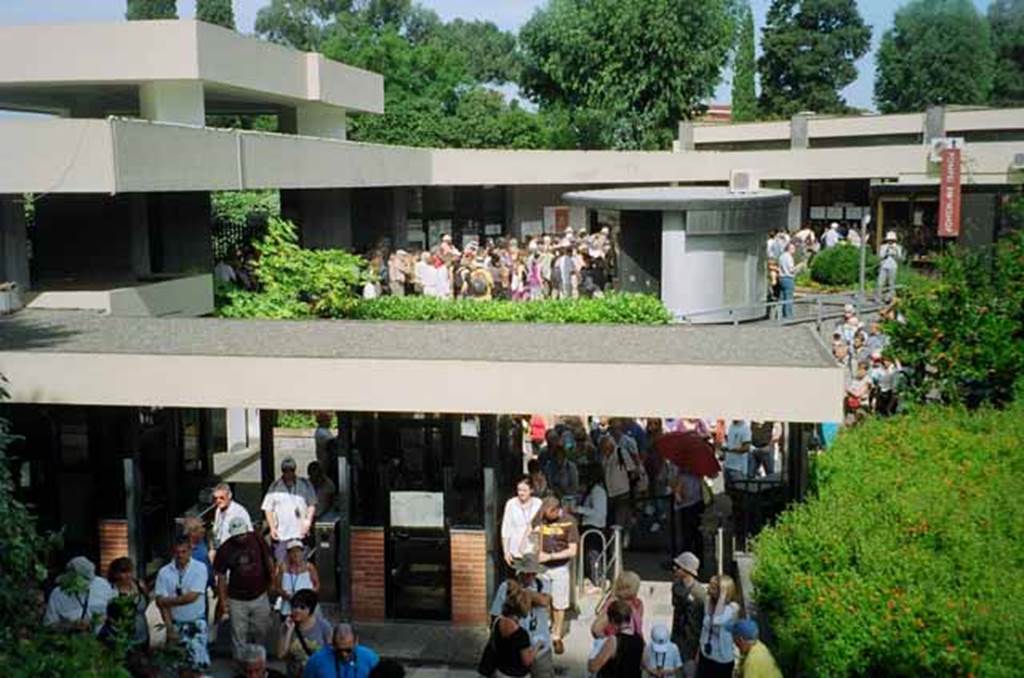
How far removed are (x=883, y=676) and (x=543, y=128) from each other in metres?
56.3

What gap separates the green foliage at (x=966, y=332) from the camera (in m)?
15.4

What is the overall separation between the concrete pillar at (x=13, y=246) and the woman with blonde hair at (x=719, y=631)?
11.7 m

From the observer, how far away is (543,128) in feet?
207

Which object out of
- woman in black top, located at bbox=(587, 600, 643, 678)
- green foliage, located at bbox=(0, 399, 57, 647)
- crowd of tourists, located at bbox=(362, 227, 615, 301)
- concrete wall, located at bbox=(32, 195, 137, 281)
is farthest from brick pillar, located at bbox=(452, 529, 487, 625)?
crowd of tourists, located at bbox=(362, 227, 615, 301)

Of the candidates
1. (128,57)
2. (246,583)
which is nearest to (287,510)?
(246,583)

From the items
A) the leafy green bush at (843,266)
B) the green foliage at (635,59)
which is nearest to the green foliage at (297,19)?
the green foliage at (635,59)

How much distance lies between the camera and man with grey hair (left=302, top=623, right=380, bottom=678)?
9.33m

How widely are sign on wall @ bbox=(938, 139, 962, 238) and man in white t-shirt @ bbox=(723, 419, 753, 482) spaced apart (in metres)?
17.4

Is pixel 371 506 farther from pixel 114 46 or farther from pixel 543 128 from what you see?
pixel 543 128

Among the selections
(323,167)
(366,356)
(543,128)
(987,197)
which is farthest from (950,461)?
(543,128)

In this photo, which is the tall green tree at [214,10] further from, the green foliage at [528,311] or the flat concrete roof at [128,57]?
the green foliage at [528,311]

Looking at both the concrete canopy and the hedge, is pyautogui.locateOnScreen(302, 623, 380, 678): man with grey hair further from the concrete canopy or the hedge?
the concrete canopy

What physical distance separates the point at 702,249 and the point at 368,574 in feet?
39.7

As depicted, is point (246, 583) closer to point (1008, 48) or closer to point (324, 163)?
point (324, 163)
